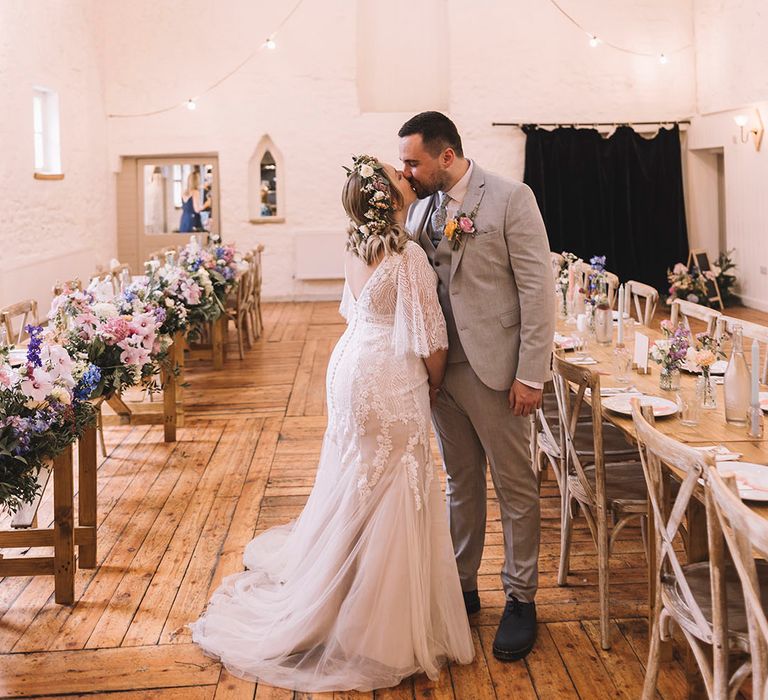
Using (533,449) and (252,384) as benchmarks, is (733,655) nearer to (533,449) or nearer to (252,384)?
(533,449)

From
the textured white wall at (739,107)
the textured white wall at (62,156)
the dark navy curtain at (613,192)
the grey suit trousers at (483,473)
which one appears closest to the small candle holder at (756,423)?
the grey suit trousers at (483,473)

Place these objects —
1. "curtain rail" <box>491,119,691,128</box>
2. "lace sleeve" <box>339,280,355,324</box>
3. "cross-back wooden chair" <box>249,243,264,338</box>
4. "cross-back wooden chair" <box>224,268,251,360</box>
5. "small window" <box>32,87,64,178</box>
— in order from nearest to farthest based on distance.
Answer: "lace sleeve" <box>339,280,355,324</box> → "cross-back wooden chair" <box>224,268,251,360</box> → "cross-back wooden chair" <box>249,243,264,338</box> → "small window" <box>32,87,64,178</box> → "curtain rail" <box>491,119,691,128</box>

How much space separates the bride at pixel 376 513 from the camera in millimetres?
2678

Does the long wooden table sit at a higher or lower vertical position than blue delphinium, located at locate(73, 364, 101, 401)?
lower

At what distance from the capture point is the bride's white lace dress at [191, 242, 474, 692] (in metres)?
2.68

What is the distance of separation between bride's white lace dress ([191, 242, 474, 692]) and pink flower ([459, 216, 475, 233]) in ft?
0.53

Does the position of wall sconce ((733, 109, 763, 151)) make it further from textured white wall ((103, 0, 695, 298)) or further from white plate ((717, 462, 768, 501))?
white plate ((717, 462, 768, 501))

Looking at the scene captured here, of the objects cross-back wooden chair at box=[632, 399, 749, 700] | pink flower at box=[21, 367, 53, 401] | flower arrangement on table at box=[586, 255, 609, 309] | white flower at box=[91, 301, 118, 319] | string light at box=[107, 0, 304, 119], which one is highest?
string light at box=[107, 0, 304, 119]

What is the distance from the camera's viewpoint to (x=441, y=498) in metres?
2.86

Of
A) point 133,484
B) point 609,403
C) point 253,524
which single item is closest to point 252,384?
point 133,484

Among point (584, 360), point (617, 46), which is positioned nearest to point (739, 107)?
point (617, 46)

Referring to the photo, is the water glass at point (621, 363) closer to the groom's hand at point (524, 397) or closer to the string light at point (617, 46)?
the groom's hand at point (524, 397)

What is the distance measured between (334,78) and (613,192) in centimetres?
465

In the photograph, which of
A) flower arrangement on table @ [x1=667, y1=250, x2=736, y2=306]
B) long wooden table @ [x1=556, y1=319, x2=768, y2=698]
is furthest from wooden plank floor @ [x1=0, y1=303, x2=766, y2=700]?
flower arrangement on table @ [x1=667, y1=250, x2=736, y2=306]
